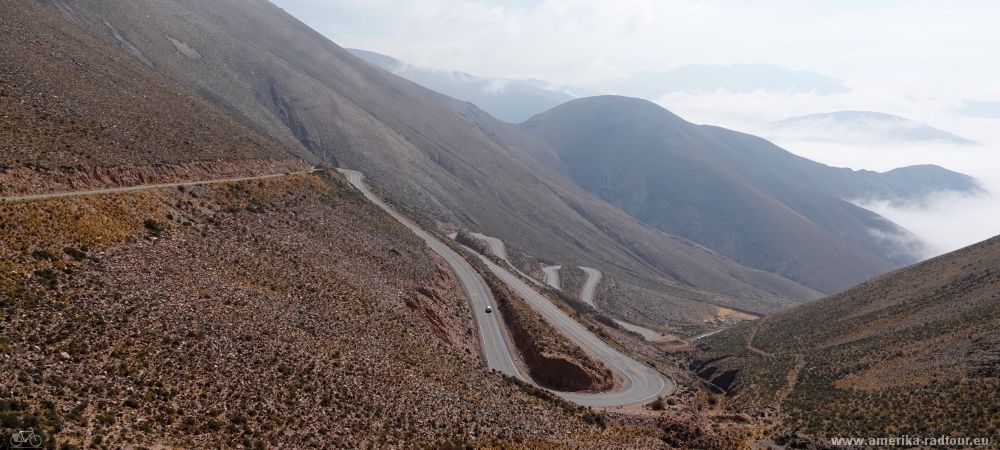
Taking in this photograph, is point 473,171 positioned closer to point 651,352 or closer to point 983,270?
point 651,352

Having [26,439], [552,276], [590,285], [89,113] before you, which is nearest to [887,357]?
[26,439]

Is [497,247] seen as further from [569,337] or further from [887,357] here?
[887,357]

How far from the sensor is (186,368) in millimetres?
17078

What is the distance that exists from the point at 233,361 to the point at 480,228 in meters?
86.8

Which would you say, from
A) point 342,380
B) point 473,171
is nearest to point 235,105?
Result: point 473,171

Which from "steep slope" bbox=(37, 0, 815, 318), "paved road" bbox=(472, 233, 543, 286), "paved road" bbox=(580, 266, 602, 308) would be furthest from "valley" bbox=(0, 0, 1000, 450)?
"steep slope" bbox=(37, 0, 815, 318)

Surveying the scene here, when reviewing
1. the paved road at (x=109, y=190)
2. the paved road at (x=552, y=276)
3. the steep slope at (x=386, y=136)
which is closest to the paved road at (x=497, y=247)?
the paved road at (x=552, y=276)

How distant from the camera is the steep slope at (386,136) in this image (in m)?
94.2

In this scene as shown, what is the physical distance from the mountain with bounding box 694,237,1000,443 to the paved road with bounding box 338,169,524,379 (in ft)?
43.4

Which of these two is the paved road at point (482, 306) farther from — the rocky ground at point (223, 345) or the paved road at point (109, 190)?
the paved road at point (109, 190)

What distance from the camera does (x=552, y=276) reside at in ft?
293

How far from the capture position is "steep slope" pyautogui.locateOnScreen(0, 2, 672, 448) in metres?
15.2

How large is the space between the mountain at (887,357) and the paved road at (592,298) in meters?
8.18

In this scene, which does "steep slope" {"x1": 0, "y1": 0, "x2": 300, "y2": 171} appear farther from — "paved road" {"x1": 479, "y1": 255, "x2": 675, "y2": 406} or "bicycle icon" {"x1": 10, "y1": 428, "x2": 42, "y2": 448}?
"paved road" {"x1": 479, "y1": 255, "x2": 675, "y2": 406}
